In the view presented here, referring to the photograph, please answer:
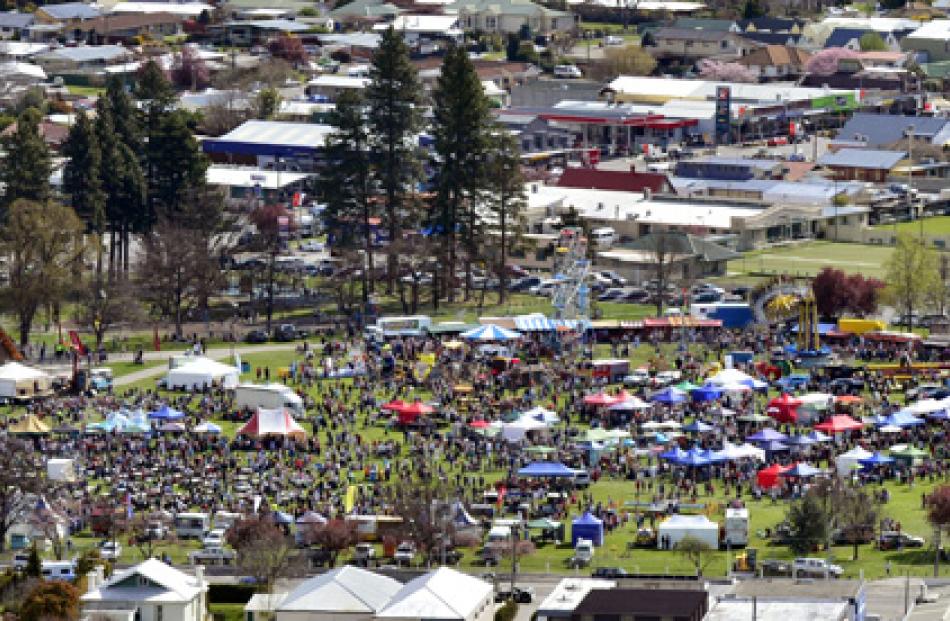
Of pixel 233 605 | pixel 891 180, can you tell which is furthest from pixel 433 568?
pixel 891 180

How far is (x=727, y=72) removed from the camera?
586 feet

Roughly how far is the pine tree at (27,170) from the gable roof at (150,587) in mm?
42583

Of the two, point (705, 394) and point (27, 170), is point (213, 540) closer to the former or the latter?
point (705, 394)

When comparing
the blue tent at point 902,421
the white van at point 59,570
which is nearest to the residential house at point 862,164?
the blue tent at point 902,421

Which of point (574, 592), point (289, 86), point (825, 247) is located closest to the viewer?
point (574, 592)

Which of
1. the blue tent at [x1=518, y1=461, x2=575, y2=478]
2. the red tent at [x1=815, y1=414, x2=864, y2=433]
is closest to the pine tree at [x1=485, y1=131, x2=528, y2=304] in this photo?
the red tent at [x1=815, y1=414, x2=864, y2=433]

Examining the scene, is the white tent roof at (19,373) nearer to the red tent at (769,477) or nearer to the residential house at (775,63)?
the red tent at (769,477)

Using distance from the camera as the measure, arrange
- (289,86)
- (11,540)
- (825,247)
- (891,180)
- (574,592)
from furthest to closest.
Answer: (289,86) → (891,180) → (825,247) → (11,540) → (574,592)

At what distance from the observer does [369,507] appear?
82875 mm

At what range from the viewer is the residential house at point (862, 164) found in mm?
144000

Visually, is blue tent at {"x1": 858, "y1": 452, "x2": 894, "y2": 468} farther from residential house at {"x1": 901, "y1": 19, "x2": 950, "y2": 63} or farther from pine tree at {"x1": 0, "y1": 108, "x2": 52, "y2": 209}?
residential house at {"x1": 901, "y1": 19, "x2": 950, "y2": 63}

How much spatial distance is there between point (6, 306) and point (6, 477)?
88.6ft

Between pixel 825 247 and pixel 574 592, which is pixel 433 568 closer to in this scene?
pixel 574 592

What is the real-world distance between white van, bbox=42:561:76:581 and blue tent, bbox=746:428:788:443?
21616 millimetres
